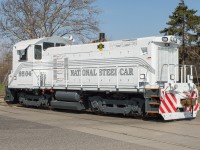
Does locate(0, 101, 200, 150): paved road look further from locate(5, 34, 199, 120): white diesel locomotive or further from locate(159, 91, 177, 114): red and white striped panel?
locate(5, 34, 199, 120): white diesel locomotive

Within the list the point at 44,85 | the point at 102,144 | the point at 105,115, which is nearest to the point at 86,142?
the point at 102,144

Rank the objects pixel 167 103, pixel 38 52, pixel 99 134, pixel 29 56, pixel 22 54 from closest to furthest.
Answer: pixel 99 134 → pixel 167 103 → pixel 38 52 → pixel 29 56 → pixel 22 54

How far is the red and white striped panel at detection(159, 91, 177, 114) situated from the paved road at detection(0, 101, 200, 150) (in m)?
0.49

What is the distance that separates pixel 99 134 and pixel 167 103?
4.03 metres

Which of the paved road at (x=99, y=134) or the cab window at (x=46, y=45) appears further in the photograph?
the cab window at (x=46, y=45)

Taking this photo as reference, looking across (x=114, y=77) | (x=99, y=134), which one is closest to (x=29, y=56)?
(x=114, y=77)

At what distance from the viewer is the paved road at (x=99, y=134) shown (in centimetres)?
913

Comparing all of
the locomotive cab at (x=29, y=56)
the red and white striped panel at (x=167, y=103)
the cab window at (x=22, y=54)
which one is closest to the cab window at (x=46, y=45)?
the locomotive cab at (x=29, y=56)

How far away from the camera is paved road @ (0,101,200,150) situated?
9.13m

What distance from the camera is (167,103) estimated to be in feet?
46.0

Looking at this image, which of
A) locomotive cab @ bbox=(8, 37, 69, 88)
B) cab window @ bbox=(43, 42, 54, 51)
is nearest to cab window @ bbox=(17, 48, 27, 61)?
locomotive cab @ bbox=(8, 37, 69, 88)

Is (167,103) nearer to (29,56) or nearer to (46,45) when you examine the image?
(46,45)

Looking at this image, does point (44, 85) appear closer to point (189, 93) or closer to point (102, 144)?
point (189, 93)

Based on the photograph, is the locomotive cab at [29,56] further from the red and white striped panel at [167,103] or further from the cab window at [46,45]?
the red and white striped panel at [167,103]
